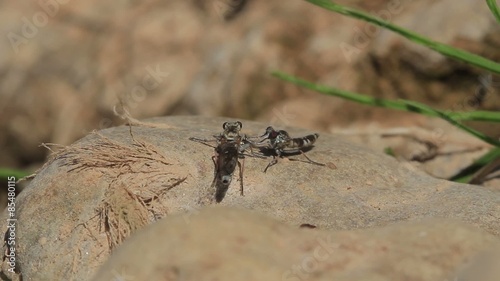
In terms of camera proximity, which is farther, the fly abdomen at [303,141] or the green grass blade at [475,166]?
the green grass blade at [475,166]

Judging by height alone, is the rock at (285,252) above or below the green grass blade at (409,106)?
below

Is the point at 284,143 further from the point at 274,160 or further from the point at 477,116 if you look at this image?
the point at 477,116

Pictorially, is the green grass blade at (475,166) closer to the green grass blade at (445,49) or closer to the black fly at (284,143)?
the green grass blade at (445,49)

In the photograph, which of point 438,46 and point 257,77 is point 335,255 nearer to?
point 438,46

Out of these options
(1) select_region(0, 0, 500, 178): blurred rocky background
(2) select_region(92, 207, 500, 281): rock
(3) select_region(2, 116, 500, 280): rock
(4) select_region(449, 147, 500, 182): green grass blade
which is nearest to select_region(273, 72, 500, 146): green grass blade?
(4) select_region(449, 147, 500, 182): green grass blade

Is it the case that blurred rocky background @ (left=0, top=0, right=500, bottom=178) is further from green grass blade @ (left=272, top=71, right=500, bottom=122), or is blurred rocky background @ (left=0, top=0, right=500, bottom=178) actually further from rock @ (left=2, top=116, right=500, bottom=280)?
rock @ (left=2, top=116, right=500, bottom=280)

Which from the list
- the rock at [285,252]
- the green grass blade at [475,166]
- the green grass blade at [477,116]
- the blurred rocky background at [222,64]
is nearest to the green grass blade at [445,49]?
the green grass blade at [477,116]

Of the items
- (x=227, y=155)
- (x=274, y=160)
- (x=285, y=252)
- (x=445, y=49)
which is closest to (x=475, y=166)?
(x=445, y=49)
